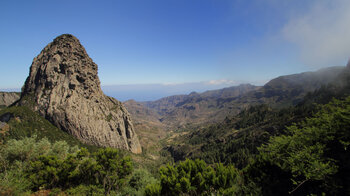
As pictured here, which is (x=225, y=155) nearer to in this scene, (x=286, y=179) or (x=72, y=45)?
(x=286, y=179)

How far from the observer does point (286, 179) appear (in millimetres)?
25219

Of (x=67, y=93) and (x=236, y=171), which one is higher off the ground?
(x=67, y=93)

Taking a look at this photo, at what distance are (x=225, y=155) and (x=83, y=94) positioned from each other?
191 metres

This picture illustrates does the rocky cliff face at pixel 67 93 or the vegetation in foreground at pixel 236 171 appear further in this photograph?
the rocky cliff face at pixel 67 93

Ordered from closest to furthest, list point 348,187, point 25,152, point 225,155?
point 348,187 < point 25,152 < point 225,155

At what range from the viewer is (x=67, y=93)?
169000mm

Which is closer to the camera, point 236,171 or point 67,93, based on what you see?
point 236,171

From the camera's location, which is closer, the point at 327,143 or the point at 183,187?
the point at 327,143

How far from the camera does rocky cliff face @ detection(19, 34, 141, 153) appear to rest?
155m

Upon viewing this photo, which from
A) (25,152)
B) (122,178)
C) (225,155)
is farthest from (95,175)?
(225,155)

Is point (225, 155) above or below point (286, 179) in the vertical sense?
below

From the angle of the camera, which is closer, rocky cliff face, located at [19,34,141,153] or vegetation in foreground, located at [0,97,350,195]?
vegetation in foreground, located at [0,97,350,195]

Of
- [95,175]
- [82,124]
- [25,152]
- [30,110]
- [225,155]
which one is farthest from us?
[82,124]

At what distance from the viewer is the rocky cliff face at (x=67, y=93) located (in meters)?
155
